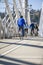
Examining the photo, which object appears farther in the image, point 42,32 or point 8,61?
point 42,32

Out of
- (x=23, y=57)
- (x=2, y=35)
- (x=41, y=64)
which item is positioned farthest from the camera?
(x=2, y=35)

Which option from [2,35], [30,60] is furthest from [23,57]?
[2,35]

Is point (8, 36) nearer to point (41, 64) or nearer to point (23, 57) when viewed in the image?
point (23, 57)

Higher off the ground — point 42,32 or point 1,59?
point 1,59

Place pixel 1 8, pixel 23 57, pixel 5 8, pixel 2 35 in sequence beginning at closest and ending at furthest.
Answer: pixel 23 57 < pixel 2 35 < pixel 1 8 < pixel 5 8

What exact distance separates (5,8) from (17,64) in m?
11.5

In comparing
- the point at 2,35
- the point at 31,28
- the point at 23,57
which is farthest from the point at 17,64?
the point at 31,28

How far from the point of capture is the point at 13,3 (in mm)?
18297

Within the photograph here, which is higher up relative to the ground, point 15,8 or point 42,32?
point 15,8

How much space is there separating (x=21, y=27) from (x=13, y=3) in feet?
14.2

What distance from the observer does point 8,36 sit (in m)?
14.6

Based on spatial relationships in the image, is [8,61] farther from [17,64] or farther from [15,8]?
[15,8]

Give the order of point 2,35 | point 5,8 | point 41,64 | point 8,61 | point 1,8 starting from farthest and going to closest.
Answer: point 5,8, point 1,8, point 2,35, point 8,61, point 41,64

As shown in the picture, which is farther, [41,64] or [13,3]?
[13,3]
